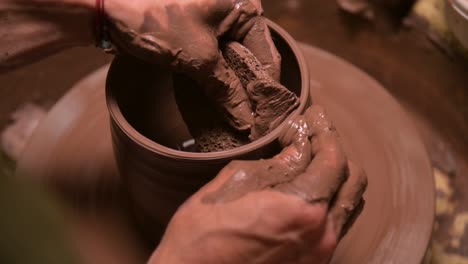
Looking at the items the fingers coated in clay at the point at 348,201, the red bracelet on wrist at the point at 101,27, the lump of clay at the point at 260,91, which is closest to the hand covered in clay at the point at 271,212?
the fingers coated in clay at the point at 348,201

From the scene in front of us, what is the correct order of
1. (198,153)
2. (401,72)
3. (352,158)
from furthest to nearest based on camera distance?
(401,72), (352,158), (198,153)

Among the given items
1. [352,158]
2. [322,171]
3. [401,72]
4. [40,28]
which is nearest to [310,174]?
[322,171]

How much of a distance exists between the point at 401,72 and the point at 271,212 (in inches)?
54.6

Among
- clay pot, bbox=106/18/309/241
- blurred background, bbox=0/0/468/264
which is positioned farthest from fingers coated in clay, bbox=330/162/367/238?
blurred background, bbox=0/0/468/264

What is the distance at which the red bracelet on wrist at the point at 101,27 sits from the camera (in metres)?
1.03

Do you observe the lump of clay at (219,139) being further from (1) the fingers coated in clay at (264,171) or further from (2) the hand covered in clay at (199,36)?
(1) the fingers coated in clay at (264,171)

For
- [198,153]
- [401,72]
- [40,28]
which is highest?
[40,28]

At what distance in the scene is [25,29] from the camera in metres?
1.08

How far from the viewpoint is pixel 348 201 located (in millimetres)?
894

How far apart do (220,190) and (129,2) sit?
43cm

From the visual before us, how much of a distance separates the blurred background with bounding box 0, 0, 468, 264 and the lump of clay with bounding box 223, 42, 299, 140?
779mm

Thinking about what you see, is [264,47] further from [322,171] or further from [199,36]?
[322,171]

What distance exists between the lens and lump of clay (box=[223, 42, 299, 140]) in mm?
1030

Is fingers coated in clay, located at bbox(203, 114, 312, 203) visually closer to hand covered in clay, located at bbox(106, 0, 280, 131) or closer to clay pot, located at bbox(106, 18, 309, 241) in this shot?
clay pot, located at bbox(106, 18, 309, 241)
